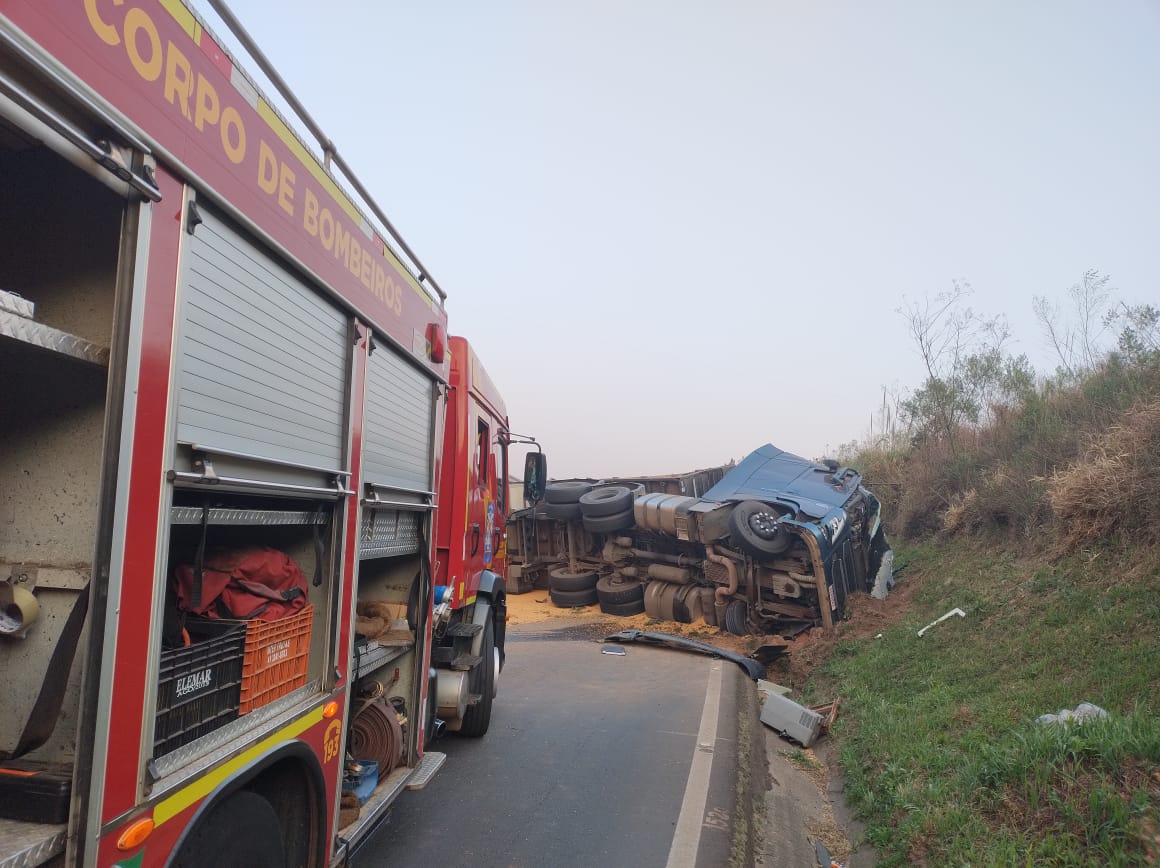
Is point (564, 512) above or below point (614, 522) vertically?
above

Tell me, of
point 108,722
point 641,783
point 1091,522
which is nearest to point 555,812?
point 641,783

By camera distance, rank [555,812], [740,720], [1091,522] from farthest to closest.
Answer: [1091,522]
[740,720]
[555,812]

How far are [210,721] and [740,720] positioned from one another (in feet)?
16.7

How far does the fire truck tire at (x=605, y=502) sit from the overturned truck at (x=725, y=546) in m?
0.02

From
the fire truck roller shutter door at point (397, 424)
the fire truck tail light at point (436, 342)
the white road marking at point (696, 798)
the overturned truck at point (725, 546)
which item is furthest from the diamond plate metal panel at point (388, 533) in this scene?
the overturned truck at point (725, 546)

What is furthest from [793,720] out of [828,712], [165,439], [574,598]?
[574,598]

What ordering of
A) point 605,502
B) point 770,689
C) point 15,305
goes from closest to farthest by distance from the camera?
point 15,305 → point 770,689 → point 605,502

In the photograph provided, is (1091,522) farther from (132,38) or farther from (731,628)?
(132,38)

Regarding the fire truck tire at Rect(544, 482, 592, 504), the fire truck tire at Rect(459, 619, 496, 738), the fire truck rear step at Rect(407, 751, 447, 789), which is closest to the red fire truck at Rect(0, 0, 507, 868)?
the fire truck rear step at Rect(407, 751, 447, 789)

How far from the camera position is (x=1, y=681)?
179 cm

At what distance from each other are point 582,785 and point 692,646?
15.8ft

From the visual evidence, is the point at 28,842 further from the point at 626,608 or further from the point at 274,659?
the point at 626,608

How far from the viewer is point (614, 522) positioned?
13.5m

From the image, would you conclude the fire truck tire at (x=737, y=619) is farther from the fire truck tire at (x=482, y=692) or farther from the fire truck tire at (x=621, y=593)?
the fire truck tire at (x=482, y=692)
